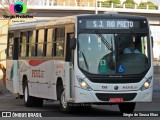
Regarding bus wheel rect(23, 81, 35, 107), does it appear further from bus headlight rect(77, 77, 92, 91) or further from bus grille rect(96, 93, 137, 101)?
bus grille rect(96, 93, 137, 101)

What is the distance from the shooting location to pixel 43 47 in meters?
20.2

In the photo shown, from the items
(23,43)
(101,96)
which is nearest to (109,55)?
(101,96)

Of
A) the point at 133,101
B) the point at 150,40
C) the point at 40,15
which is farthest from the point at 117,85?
the point at 40,15

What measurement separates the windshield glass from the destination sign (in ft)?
0.80

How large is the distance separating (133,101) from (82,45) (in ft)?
6.99

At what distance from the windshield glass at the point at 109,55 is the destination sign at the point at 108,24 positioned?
0.80ft

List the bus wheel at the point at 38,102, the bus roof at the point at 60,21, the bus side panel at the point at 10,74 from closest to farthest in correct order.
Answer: the bus roof at the point at 60,21
the bus wheel at the point at 38,102
the bus side panel at the point at 10,74

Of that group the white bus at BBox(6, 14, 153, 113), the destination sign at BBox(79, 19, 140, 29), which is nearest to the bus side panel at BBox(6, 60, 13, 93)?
the white bus at BBox(6, 14, 153, 113)

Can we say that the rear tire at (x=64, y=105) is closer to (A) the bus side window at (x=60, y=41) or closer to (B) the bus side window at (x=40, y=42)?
(A) the bus side window at (x=60, y=41)

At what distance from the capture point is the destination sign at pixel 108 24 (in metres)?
17.3

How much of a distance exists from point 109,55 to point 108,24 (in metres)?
0.96

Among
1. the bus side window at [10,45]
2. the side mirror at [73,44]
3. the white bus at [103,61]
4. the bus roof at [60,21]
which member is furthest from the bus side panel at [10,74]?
the side mirror at [73,44]

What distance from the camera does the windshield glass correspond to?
55.7 ft

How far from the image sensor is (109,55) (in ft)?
55.9
